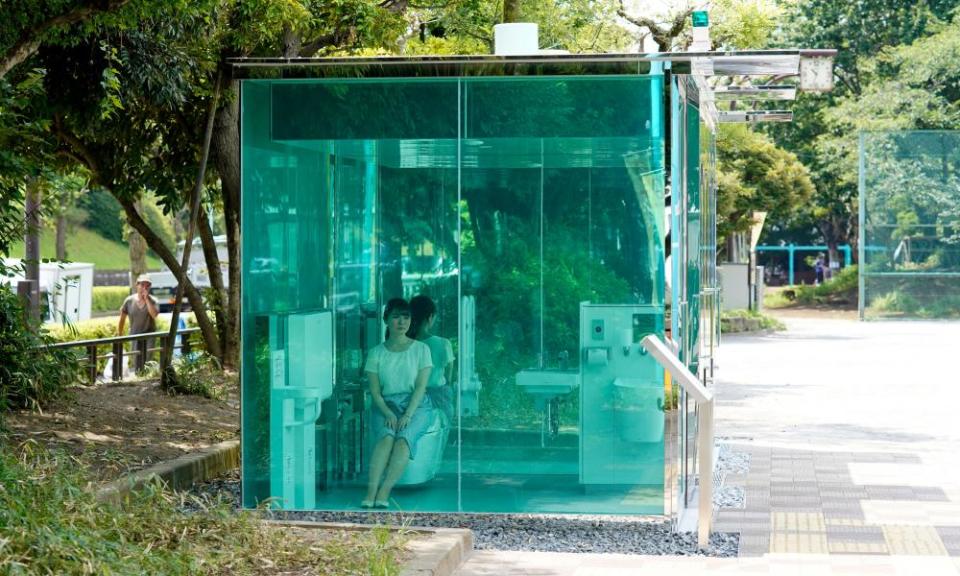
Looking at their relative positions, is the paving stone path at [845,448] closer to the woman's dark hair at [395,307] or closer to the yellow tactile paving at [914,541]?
the yellow tactile paving at [914,541]

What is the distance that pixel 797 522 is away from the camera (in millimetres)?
7699

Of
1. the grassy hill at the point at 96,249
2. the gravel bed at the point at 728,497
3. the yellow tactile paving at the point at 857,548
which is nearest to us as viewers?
the yellow tactile paving at the point at 857,548

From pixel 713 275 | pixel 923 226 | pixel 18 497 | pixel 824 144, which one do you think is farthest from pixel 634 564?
pixel 824 144

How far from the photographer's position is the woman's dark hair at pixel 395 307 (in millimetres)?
7910

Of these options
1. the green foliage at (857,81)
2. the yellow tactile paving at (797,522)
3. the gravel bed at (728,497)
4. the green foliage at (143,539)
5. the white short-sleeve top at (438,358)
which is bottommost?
the yellow tactile paving at (797,522)

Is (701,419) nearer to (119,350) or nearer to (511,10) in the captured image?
(511,10)

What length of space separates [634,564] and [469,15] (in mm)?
9400

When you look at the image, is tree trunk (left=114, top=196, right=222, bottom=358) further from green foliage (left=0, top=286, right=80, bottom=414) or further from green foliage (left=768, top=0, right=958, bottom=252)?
green foliage (left=768, top=0, right=958, bottom=252)

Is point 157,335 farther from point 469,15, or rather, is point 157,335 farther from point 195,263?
point 195,263

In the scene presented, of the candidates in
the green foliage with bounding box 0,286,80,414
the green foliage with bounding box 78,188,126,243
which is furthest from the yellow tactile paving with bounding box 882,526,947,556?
the green foliage with bounding box 78,188,126,243

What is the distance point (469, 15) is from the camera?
1493 centimetres

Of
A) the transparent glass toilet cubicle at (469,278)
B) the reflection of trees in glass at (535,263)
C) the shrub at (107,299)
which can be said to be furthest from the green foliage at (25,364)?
the shrub at (107,299)

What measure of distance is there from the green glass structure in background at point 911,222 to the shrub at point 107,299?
83.0ft

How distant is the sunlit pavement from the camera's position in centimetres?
662
